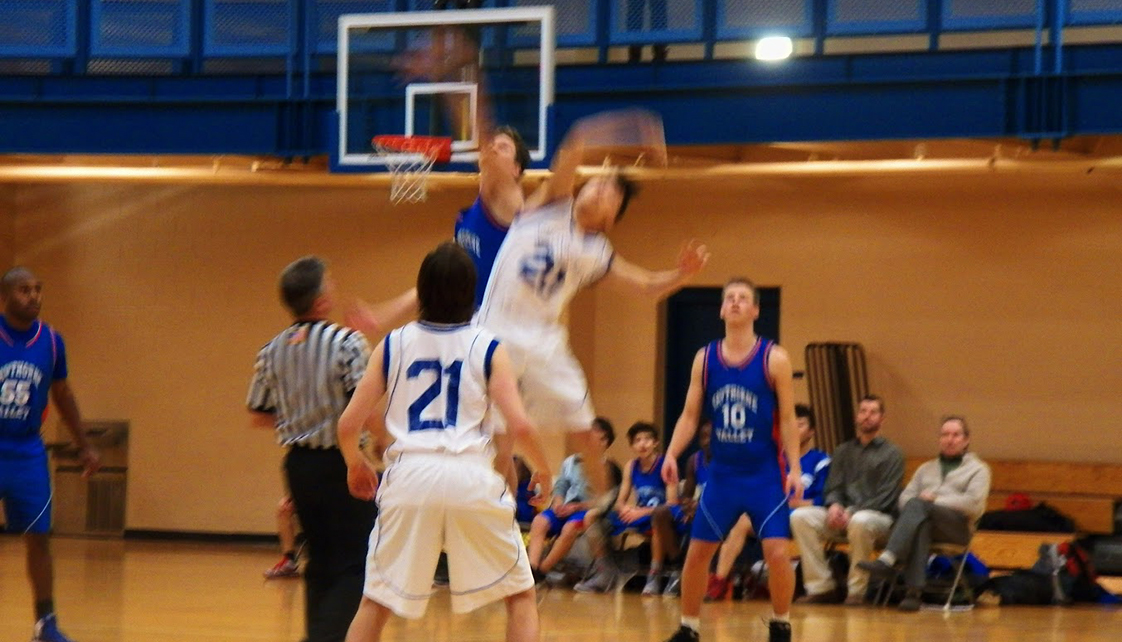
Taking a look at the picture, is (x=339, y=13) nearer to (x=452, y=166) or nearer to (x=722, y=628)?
(x=452, y=166)

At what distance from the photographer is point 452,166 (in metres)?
12.1

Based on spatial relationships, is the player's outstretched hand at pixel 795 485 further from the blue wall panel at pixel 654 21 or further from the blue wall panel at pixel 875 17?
Result: the blue wall panel at pixel 654 21

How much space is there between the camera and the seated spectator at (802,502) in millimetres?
11531

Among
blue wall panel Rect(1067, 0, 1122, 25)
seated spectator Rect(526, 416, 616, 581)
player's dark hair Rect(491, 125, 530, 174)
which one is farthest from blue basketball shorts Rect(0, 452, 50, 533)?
blue wall panel Rect(1067, 0, 1122, 25)

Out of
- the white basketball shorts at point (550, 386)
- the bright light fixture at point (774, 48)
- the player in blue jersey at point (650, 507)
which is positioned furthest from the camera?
the bright light fixture at point (774, 48)

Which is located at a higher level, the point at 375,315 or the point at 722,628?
the point at 375,315

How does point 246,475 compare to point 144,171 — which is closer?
point 144,171

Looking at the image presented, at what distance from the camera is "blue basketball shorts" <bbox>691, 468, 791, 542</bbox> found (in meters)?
7.59

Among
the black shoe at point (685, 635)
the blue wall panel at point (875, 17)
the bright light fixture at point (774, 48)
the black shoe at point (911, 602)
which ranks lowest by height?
the black shoe at point (911, 602)

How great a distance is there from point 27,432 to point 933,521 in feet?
21.1

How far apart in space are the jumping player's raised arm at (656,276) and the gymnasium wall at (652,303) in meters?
7.87

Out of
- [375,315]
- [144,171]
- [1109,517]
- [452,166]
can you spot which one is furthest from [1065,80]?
[144,171]

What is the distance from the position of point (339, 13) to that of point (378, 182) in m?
1.61

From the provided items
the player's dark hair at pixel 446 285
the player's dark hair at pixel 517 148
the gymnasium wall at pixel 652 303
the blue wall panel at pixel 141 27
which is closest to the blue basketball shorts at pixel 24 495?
the player's dark hair at pixel 517 148
